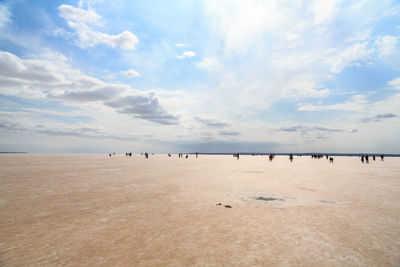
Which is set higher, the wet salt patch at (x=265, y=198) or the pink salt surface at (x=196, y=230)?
the wet salt patch at (x=265, y=198)

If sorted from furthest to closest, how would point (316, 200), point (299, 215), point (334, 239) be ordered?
point (316, 200) < point (299, 215) < point (334, 239)

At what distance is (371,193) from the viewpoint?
1273 centimetres

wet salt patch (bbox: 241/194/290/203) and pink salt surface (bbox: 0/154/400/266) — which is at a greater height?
wet salt patch (bbox: 241/194/290/203)

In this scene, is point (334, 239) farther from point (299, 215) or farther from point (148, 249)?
point (148, 249)

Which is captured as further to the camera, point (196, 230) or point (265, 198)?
point (265, 198)

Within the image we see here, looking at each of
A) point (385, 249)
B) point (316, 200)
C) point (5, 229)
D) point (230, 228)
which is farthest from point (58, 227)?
point (316, 200)

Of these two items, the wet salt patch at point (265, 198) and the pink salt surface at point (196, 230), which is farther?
the wet salt patch at point (265, 198)

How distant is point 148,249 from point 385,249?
625 cm

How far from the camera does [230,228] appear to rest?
273 inches

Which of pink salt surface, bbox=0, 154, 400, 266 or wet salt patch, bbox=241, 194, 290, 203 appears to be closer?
pink salt surface, bbox=0, 154, 400, 266

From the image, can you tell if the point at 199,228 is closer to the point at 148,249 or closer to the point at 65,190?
the point at 148,249

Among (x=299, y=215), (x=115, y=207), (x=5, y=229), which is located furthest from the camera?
(x=115, y=207)

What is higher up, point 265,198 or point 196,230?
point 265,198

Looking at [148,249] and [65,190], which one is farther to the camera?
[65,190]
